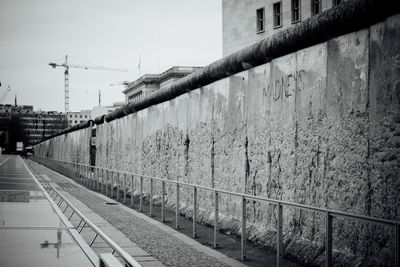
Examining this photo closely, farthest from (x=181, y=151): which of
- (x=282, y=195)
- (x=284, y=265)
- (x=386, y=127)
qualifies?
(x=386, y=127)

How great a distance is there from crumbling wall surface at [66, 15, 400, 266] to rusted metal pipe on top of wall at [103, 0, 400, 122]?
12 cm

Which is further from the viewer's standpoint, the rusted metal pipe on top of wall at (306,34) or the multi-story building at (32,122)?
the multi-story building at (32,122)

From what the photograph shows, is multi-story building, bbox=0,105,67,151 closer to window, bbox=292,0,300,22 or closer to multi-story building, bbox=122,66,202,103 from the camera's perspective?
multi-story building, bbox=122,66,202,103

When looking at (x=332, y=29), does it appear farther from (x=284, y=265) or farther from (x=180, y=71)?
(x=180, y=71)

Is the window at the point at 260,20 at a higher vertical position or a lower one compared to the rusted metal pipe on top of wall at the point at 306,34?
higher

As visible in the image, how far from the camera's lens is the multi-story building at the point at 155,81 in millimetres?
73500

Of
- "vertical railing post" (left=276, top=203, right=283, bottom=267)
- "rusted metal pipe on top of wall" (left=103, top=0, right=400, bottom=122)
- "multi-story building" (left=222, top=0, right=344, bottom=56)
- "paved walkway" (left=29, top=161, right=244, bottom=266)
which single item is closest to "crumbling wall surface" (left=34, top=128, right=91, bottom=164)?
"multi-story building" (left=222, top=0, right=344, bottom=56)

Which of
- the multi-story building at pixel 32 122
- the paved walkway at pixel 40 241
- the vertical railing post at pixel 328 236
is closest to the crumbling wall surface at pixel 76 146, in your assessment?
the paved walkway at pixel 40 241

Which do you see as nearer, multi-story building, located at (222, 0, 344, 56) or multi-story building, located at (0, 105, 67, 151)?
multi-story building, located at (222, 0, 344, 56)

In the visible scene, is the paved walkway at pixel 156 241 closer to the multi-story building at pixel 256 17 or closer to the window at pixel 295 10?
the multi-story building at pixel 256 17

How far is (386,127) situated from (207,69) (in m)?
5.93

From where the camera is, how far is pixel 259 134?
335 inches

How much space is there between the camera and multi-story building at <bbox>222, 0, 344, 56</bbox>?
122 feet

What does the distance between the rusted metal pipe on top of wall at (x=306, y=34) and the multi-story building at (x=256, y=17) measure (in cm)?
2650
